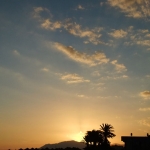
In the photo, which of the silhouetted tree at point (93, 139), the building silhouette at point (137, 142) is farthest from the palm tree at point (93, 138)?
the building silhouette at point (137, 142)

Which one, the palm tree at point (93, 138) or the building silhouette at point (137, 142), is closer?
the building silhouette at point (137, 142)

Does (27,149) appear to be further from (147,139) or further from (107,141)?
(147,139)

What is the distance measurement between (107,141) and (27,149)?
66947 millimetres

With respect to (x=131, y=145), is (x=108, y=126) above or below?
above

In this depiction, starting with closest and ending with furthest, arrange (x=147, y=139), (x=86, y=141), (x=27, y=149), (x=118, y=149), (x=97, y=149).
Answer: (x=147, y=139)
(x=97, y=149)
(x=86, y=141)
(x=118, y=149)
(x=27, y=149)

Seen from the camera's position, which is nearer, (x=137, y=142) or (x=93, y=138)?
(x=137, y=142)

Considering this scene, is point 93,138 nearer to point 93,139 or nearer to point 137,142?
point 93,139

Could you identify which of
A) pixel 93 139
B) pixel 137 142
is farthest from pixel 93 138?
pixel 137 142

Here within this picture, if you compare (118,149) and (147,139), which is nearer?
(147,139)

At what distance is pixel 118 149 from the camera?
108 meters

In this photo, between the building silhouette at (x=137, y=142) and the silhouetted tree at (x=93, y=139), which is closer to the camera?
the building silhouette at (x=137, y=142)

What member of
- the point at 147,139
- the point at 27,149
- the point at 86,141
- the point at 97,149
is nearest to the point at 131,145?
the point at 147,139

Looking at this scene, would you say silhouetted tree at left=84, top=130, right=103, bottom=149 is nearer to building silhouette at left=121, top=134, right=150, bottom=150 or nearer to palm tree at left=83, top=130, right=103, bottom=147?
palm tree at left=83, top=130, right=103, bottom=147

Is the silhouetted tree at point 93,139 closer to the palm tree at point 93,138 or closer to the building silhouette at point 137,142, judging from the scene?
the palm tree at point 93,138
